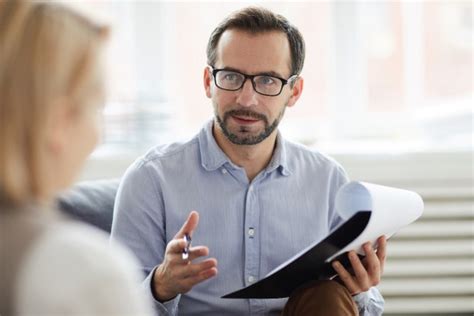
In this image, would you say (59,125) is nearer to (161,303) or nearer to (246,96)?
(161,303)

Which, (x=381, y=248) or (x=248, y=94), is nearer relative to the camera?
(x=381, y=248)

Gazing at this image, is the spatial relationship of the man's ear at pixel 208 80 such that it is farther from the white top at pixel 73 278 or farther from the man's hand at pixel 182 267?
the white top at pixel 73 278

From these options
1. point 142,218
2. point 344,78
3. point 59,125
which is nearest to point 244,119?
point 142,218

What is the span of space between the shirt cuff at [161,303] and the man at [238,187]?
0.04 metres

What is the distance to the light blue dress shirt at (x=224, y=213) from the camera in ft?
6.65

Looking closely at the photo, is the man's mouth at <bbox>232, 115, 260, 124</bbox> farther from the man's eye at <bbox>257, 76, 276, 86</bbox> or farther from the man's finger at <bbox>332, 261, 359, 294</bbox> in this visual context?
the man's finger at <bbox>332, 261, 359, 294</bbox>

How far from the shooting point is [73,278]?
94 cm

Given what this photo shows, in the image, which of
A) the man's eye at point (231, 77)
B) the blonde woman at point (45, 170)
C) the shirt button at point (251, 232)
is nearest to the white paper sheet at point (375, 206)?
the shirt button at point (251, 232)

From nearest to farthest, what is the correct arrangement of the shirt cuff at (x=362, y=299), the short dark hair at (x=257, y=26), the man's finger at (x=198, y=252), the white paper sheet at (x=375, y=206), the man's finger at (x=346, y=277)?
the man's finger at (x=198, y=252)
the white paper sheet at (x=375, y=206)
the man's finger at (x=346, y=277)
the shirt cuff at (x=362, y=299)
the short dark hair at (x=257, y=26)

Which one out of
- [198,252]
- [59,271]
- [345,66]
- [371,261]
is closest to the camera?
[59,271]

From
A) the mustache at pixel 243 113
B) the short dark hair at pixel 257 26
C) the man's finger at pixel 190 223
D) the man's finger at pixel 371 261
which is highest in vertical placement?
the short dark hair at pixel 257 26

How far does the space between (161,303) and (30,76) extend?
0.99m

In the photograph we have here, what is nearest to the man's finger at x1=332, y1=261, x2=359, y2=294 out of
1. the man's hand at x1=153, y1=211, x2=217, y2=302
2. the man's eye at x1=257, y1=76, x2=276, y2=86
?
the man's hand at x1=153, y1=211, x2=217, y2=302

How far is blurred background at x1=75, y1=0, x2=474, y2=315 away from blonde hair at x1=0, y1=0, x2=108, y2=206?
2126mm
